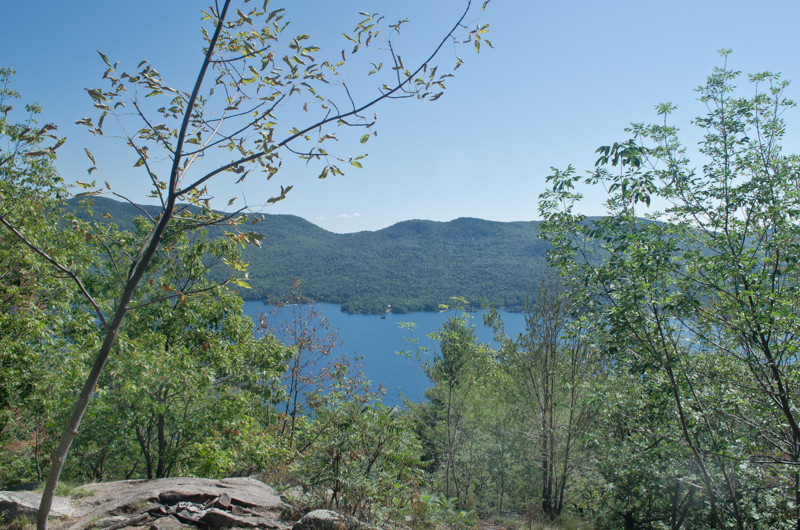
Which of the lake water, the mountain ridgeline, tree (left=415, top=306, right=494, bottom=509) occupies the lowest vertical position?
the lake water

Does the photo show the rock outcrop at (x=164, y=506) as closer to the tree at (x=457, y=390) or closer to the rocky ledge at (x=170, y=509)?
the rocky ledge at (x=170, y=509)

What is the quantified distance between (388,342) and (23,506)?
6516 centimetres

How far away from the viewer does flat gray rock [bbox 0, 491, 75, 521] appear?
4.15m

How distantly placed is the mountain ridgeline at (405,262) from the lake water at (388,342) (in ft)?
12.9

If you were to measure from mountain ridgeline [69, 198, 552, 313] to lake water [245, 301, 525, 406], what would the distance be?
3.94 meters

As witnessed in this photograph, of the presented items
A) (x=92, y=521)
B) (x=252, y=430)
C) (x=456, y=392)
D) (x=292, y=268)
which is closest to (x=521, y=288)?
(x=292, y=268)

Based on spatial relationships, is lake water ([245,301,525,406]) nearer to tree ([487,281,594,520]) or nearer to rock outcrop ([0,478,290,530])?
tree ([487,281,594,520])

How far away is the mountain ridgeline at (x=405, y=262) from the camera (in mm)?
85750

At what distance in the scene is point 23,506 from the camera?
4.23 metres

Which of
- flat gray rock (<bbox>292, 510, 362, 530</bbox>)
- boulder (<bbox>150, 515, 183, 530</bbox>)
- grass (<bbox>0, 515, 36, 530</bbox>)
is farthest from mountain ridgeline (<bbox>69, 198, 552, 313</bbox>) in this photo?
flat gray rock (<bbox>292, 510, 362, 530</bbox>)

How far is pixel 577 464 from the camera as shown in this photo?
10.3 metres

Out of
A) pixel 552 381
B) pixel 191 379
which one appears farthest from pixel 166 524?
pixel 552 381

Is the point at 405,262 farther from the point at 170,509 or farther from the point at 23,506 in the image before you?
the point at 23,506

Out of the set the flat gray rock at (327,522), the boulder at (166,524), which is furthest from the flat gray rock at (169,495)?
the flat gray rock at (327,522)
